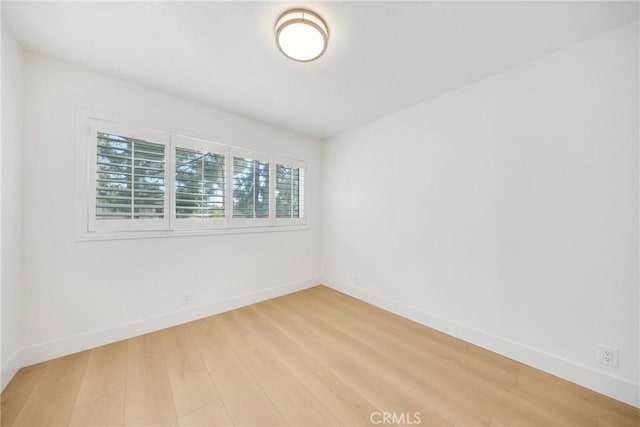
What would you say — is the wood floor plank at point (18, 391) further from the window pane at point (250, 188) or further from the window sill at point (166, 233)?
the window pane at point (250, 188)

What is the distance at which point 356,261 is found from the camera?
327cm

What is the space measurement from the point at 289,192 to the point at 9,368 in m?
2.89

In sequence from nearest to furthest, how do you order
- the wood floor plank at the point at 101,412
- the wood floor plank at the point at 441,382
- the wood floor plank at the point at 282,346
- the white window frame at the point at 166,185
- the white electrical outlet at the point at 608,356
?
1. the wood floor plank at the point at 101,412
2. the wood floor plank at the point at 441,382
3. the white electrical outlet at the point at 608,356
4. the wood floor plank at the point at 282,346
5. the white window frame at the point at 166,185

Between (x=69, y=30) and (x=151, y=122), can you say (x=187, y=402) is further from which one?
(x=69, y=30)

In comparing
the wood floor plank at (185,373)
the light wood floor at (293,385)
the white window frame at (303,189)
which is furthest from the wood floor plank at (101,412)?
the white window frame at (303,189)

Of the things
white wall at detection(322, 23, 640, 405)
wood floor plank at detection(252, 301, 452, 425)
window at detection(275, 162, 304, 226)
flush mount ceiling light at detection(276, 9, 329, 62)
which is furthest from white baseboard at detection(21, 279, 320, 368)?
flush mount ceiling light at detection(276, 9, 329, 62)

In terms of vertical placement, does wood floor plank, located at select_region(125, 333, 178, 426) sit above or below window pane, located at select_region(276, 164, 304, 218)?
below

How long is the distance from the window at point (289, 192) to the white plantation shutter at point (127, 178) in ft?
4.59

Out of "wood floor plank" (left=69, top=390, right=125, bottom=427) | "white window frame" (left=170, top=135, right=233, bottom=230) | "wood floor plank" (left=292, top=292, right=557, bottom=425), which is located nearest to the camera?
"wood floor plank" (left=69, top=390, right=125, bottom=427)

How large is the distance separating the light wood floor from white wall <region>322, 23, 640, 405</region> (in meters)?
0.31

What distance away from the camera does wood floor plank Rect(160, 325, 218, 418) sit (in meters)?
1.46

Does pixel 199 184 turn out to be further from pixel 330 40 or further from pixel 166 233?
pixel 330 40

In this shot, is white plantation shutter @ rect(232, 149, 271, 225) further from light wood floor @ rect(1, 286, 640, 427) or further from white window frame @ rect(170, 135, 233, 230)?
light wood floor @ rect(1, 286, 640, 427)

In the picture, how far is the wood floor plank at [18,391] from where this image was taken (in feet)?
4.33
